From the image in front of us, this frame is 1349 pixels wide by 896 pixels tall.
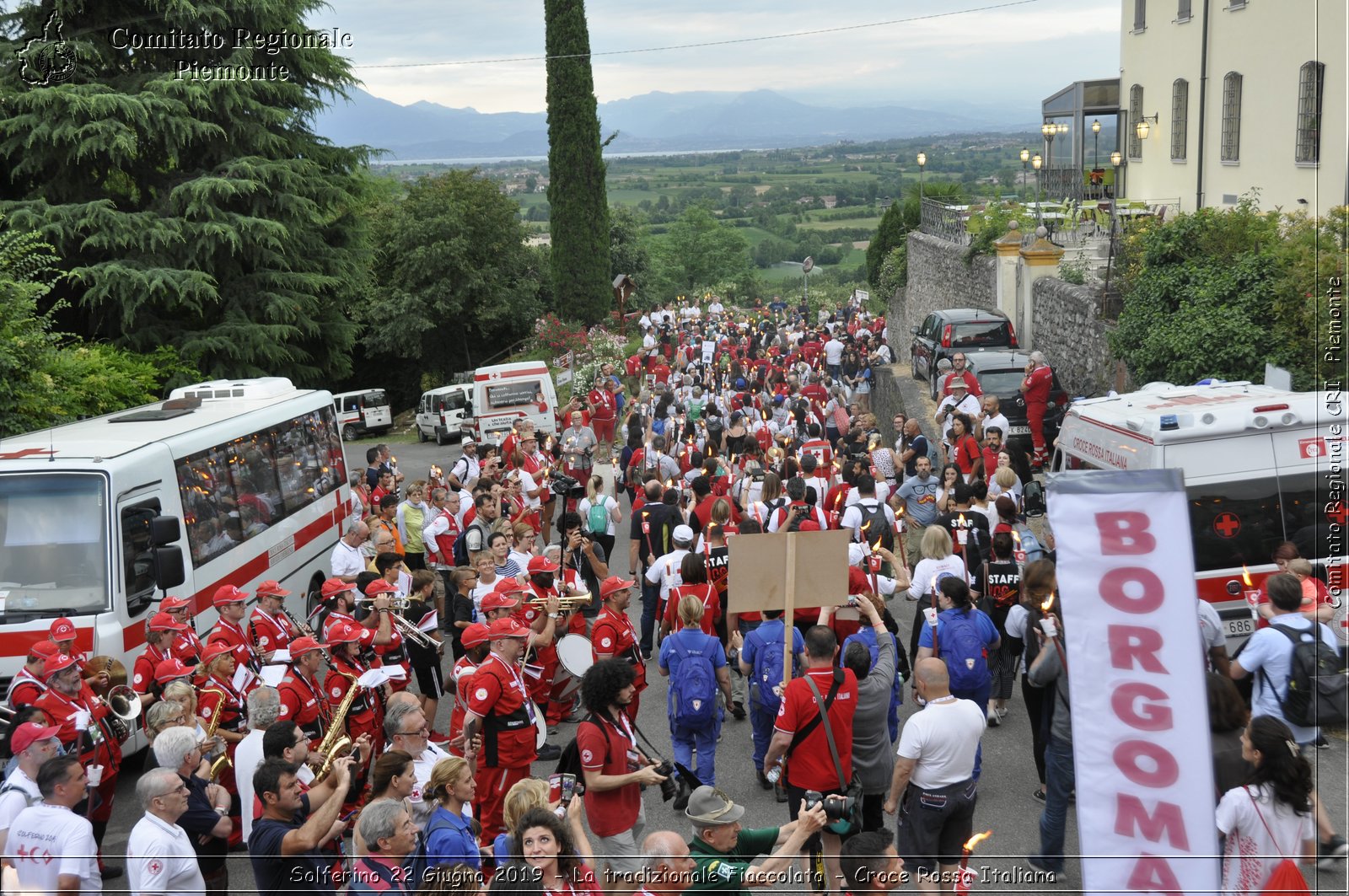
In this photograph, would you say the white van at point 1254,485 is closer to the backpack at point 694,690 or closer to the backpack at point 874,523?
the backpack at point 874,523

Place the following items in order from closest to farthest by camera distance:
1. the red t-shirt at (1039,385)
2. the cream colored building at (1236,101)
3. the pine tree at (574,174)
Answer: the red t-shirt at (1039,385)
the cream colored building at (1236,101)
the pine tree at (574,174)

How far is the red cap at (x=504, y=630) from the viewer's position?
686 cm

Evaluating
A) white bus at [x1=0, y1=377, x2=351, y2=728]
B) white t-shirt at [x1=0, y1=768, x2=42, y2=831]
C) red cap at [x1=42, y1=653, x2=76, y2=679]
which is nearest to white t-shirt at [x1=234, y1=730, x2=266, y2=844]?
white t-shirt at [x1=0, y1=768, x2=42, y2=831]

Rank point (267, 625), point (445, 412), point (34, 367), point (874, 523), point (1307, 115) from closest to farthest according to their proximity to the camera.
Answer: point (267, 625) < point (874, 523) < point (34, 367) < point (1307, 115) < point (445, 412)

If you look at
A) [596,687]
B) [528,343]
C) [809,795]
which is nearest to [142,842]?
[596,687]

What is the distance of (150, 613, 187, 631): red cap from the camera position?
28.0ft

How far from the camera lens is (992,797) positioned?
799 centimetres

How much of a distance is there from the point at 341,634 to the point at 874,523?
5575 millimetres

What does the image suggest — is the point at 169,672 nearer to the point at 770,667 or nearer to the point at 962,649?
the point at 770,667

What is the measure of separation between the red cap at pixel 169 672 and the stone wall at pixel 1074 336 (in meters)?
13.1

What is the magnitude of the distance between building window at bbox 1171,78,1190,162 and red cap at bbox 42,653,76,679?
29.2m

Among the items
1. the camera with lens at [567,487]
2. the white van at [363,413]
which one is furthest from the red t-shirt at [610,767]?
the white van at [363,413]

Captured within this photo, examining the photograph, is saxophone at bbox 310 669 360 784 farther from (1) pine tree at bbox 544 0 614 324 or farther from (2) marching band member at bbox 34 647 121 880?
(1) pine tree at bbox 544 0 614 324

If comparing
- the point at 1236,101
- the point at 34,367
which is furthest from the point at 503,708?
the point at 1236,101
